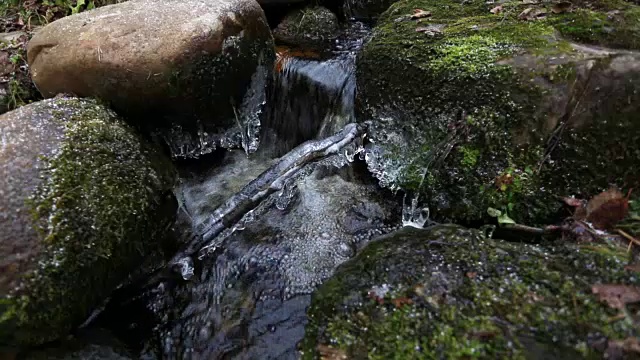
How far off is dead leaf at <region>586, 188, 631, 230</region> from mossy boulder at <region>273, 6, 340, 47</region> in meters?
4.15

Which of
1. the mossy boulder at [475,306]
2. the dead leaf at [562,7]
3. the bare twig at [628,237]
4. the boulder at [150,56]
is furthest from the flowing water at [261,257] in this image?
the dead leaf at [562,7]

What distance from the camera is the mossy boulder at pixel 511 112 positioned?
2596mm

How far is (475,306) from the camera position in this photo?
1.96 m

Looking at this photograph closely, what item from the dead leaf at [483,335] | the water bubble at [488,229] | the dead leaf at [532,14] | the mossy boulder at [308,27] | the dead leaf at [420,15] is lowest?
the water bubble at [488,229]

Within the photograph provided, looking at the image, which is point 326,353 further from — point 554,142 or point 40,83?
point 40,83

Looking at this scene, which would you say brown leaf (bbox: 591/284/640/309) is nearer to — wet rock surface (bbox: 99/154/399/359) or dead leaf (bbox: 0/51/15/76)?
wet rock surface (bbox: 99/154/399/359)

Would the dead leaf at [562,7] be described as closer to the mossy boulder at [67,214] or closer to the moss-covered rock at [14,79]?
the mossy boulder at [67,214]

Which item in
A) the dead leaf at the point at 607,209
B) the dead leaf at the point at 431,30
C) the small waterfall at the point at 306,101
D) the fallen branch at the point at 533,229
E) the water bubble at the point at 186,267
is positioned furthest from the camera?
the small waterfall at the point at 306,101

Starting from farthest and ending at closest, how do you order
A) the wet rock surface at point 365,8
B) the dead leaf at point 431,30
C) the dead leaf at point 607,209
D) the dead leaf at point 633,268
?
1. the wet rock surface at point 365,8
2. the dead leaf at point 431,30
3. the dead leaf at point 607,209
4. the dead leaf at point 633,268

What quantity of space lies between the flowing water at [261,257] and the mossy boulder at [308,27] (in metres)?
1.75

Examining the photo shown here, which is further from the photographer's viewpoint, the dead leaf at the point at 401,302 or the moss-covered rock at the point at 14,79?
the moss-covered rock at the point at 14,79

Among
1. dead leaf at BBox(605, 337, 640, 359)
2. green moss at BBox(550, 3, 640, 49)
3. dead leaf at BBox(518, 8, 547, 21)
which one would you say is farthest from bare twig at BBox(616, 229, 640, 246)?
dead leaf at BBox(518, 8, 547, 21)

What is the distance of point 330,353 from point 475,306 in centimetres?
68

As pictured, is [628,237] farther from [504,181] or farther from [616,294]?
[504,181]
